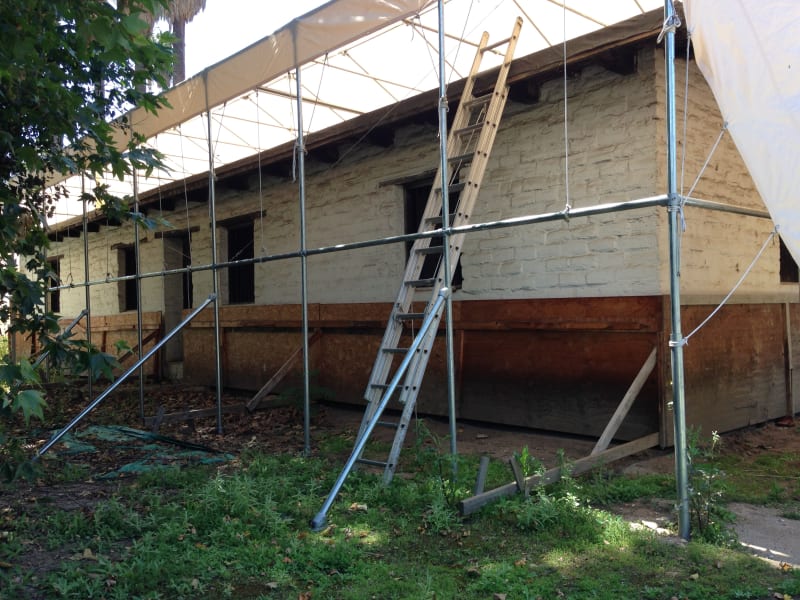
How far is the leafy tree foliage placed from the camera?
2629 mm

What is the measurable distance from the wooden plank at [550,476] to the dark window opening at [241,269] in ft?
25.8

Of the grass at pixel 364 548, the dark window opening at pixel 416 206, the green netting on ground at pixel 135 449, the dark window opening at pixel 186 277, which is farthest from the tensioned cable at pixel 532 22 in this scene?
the dark window opening at pixel 186 277

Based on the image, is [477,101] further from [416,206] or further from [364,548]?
[364,548]

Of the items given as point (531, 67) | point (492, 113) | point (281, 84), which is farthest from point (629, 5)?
point (281, 84)

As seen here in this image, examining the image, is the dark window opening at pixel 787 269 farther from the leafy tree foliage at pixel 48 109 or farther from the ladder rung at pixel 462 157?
the leafy tree foliage at pixel 48 109

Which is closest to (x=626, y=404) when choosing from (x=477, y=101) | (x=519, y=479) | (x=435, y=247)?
A: (x=519, y=479)

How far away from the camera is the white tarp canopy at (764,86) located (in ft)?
13.1

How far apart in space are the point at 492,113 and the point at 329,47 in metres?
1.73

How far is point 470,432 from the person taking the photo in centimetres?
790

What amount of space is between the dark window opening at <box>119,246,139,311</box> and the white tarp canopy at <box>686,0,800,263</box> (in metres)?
13.5

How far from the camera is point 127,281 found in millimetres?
15594

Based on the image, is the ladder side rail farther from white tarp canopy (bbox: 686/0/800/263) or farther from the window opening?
the window opening

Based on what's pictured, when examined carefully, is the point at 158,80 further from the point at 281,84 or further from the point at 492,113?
the point at 281,84

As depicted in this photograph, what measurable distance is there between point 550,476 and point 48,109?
3.98 metres
